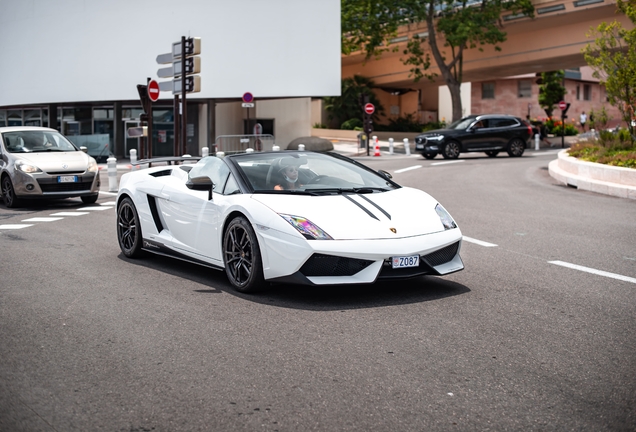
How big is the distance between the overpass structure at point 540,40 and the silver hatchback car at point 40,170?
27.4m

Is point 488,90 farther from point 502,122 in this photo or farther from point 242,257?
point 242,257

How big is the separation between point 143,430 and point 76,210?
506 inches

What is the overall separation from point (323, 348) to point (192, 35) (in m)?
39.1

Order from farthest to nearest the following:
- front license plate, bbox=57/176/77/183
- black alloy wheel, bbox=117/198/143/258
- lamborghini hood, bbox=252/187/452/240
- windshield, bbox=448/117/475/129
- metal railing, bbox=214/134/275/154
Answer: windshield, bbox=448/117/475/129, metal railing, bbox=214/134/275/154, front license plate, bbox=57/176/77/183, black alloy wheel, bbox=117/198/143/258, lamborghini hood, bbox=252/187/452/240

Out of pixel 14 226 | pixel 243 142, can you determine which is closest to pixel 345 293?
pixel 14 226

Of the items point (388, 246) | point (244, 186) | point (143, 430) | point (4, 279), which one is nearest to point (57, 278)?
point (4, 279)

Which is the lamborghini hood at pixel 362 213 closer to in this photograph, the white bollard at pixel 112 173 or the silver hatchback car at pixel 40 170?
the silver hatchback car at pixel 40 170

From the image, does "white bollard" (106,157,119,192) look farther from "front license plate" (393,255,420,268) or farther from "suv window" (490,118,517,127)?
"suv window" (490,118,517,127)

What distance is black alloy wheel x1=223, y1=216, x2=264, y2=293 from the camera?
707 cm

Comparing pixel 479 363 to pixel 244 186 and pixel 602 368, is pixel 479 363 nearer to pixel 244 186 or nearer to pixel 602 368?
pixel 602 368

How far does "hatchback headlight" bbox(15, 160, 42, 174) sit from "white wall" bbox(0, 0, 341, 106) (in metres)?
25.3

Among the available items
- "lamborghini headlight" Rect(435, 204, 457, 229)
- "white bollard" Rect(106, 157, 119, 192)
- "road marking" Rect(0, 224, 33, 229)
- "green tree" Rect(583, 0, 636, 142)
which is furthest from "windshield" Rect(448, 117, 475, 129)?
"lamborghini headlight" Rect(435, 204, 457, 229)

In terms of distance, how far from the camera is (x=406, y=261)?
6.86 metres

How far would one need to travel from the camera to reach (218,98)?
42.3 metres
